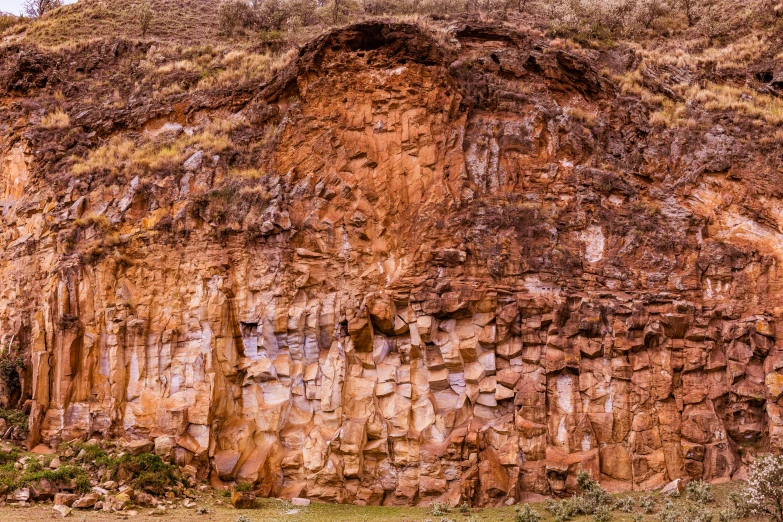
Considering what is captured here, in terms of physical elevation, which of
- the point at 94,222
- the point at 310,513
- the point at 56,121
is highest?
the point at 56,121

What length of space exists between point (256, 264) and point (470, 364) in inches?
282

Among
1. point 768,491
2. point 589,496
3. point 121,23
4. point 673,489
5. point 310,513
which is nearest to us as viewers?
point 768,491

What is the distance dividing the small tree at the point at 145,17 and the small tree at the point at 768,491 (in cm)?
3427

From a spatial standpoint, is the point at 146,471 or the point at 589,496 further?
the point at 146,471

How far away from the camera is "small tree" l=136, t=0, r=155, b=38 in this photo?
123ft

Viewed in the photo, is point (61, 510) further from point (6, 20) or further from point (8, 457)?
point (6, 20)

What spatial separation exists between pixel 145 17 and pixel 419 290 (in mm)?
27103

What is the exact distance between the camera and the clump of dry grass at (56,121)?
1055 inches

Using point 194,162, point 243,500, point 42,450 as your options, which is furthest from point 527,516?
point 194,162

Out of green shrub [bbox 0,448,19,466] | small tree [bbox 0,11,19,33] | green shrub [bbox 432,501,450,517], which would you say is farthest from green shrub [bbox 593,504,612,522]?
small tree [bbox 0,11,19,33]

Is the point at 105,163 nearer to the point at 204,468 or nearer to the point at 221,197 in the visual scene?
the point at 221,197

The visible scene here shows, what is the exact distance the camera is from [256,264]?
21.2 meters

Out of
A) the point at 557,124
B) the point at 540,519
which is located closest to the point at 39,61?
the point at 557,124

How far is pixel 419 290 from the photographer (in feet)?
66.1
